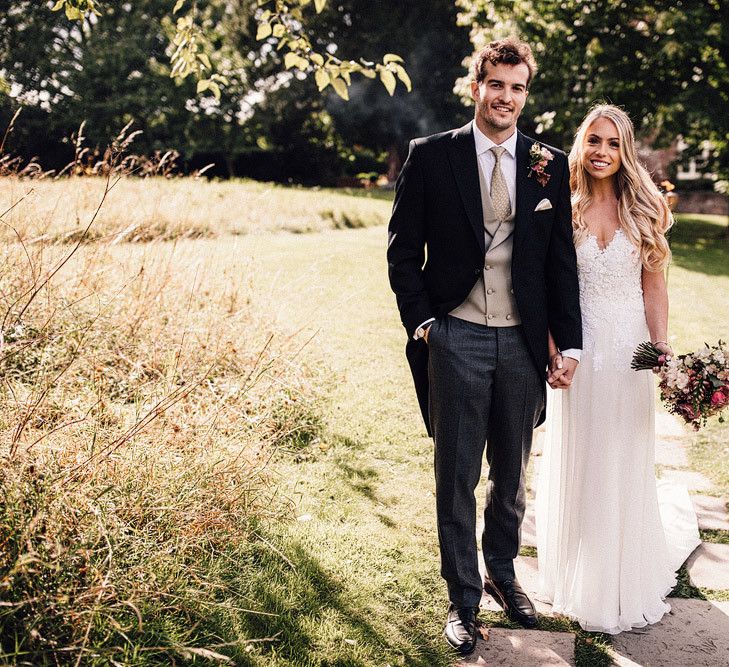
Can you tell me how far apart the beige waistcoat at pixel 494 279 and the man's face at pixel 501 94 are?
217 millimetres

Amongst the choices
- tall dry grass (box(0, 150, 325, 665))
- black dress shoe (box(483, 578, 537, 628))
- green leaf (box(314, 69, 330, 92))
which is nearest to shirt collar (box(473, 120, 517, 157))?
green leaf (box(314, 69, 330, 92))

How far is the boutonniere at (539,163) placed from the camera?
118 inches

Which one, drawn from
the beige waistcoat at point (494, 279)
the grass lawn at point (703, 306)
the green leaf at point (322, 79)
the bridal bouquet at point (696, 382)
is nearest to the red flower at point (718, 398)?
the bridal bouquet at point (696, 382)

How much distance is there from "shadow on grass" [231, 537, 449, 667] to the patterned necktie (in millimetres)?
1887

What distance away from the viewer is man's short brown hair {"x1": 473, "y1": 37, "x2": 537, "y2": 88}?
2.86m

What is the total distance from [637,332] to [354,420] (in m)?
2.86

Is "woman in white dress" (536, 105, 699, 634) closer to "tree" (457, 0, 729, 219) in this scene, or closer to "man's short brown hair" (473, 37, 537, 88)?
"man's short brown hair" (473, 37, 537, 88)

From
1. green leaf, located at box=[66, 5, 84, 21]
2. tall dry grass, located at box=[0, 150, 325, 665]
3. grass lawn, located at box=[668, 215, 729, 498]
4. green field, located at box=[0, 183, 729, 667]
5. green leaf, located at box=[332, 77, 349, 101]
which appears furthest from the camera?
grass lawn, located at box=[668, 215, 729, 498]

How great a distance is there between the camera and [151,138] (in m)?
32.2

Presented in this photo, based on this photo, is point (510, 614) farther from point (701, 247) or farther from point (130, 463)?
point (701, 247)

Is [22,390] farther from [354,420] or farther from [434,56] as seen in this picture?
[434,56]

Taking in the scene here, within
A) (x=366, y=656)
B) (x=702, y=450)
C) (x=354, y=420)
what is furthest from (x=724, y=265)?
(x=366, y=656)

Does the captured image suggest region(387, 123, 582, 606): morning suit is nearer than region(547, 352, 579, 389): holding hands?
Yes

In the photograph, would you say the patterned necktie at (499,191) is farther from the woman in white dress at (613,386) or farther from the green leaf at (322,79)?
the green leaf at (322,79)
